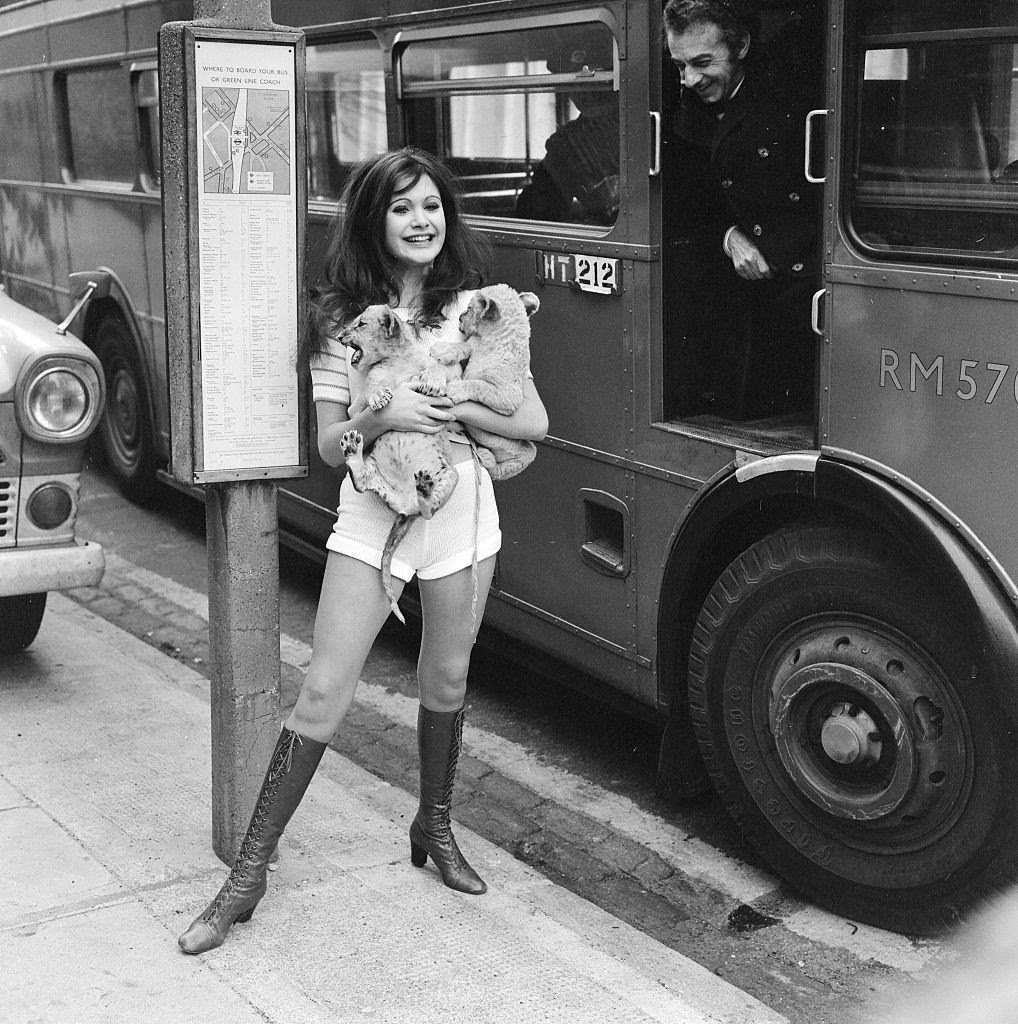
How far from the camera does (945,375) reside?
326 cm

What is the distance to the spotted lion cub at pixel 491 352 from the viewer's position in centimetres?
327

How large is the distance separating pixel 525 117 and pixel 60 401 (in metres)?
1.73

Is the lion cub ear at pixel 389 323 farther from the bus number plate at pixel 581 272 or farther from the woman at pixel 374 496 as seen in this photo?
the bus number plate at pixel 581 272

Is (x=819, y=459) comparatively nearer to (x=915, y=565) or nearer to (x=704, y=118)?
(x=915, y=565)

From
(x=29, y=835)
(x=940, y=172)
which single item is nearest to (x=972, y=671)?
(x=940, y=172)

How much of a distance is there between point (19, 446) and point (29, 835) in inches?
58.4

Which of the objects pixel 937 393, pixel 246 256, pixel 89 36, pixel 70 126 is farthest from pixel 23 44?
pixel 937 393

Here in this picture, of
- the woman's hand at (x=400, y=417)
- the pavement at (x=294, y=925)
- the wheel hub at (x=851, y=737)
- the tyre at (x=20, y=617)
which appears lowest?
the pavement at (x=294, y=925)

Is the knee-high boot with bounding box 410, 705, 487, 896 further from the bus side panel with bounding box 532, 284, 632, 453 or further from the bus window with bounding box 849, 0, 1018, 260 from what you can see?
the bus window with bounding box 849, 0, 1018, 260

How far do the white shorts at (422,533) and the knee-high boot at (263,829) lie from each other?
43cm

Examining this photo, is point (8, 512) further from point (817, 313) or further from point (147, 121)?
point (147, 121)

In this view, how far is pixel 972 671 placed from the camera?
131 inches

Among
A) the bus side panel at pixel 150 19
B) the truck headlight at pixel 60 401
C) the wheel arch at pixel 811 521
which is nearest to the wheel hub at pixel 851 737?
the wheel arch at pixel 811 521

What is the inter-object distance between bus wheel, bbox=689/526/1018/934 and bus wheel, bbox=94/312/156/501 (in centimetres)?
450
